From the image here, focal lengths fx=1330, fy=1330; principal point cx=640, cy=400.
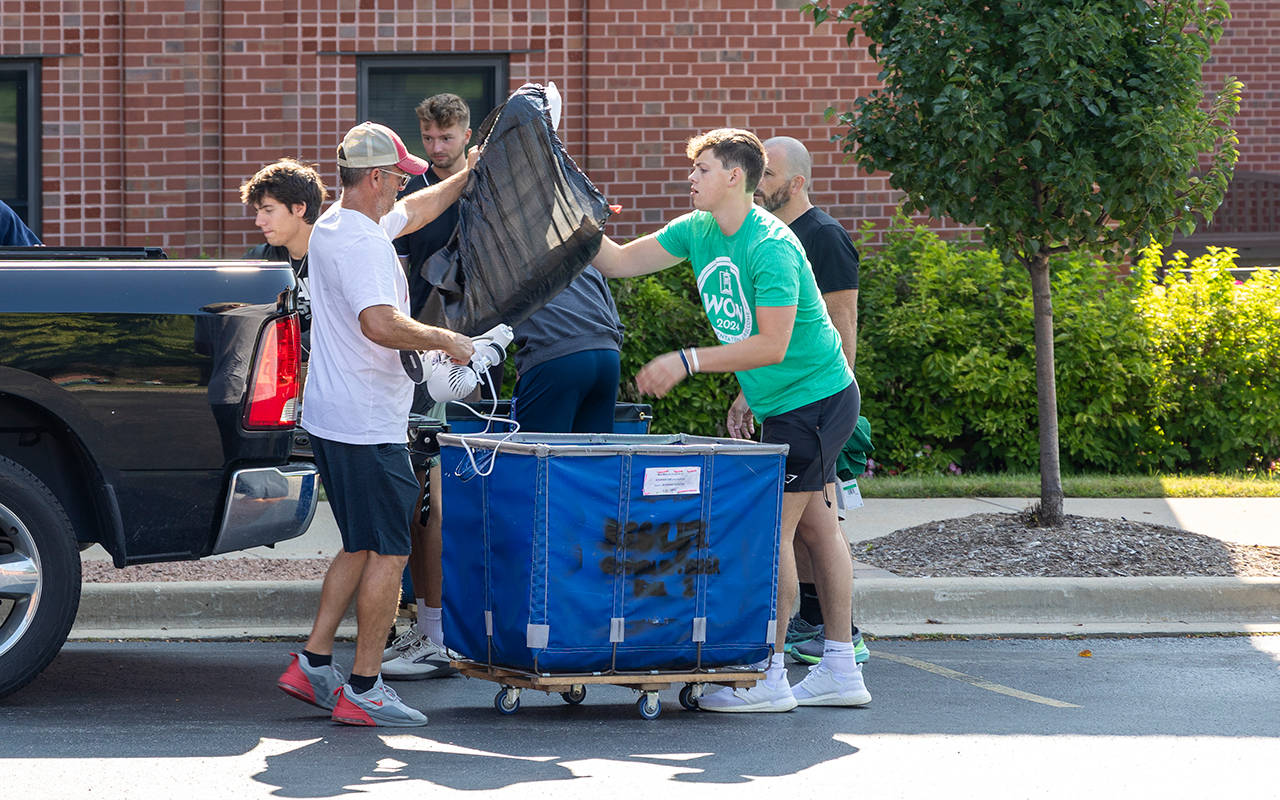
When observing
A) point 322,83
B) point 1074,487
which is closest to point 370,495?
point 1074,487

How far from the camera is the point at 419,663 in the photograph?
522 cm

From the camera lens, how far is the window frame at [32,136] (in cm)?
1023

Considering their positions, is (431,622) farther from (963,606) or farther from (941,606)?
(963,606)

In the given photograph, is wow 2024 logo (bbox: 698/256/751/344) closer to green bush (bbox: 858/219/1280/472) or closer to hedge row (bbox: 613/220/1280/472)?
hedge row (bbox: 613/220/1280/472)

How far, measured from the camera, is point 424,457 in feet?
17.0

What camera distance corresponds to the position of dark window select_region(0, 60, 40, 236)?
33.7ft

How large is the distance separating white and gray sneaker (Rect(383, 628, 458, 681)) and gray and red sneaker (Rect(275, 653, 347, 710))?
24.3 inches

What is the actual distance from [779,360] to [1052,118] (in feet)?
9.33

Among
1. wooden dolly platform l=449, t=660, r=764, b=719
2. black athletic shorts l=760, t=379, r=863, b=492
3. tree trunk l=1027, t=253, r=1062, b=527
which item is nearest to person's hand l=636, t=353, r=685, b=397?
black athletic shorts l=760, t=379, r=863, b=492

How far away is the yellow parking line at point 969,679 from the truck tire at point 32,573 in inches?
127

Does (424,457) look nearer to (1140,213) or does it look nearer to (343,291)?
(343,291)

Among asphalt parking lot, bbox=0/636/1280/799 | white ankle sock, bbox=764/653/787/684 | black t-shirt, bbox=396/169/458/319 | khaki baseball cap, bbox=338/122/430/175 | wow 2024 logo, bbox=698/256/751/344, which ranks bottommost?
asphalt parking lot, bbox=0/636/1280/799

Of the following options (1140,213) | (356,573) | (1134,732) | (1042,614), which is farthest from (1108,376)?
(356,573)

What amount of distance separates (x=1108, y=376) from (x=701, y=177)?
5.77 metres
